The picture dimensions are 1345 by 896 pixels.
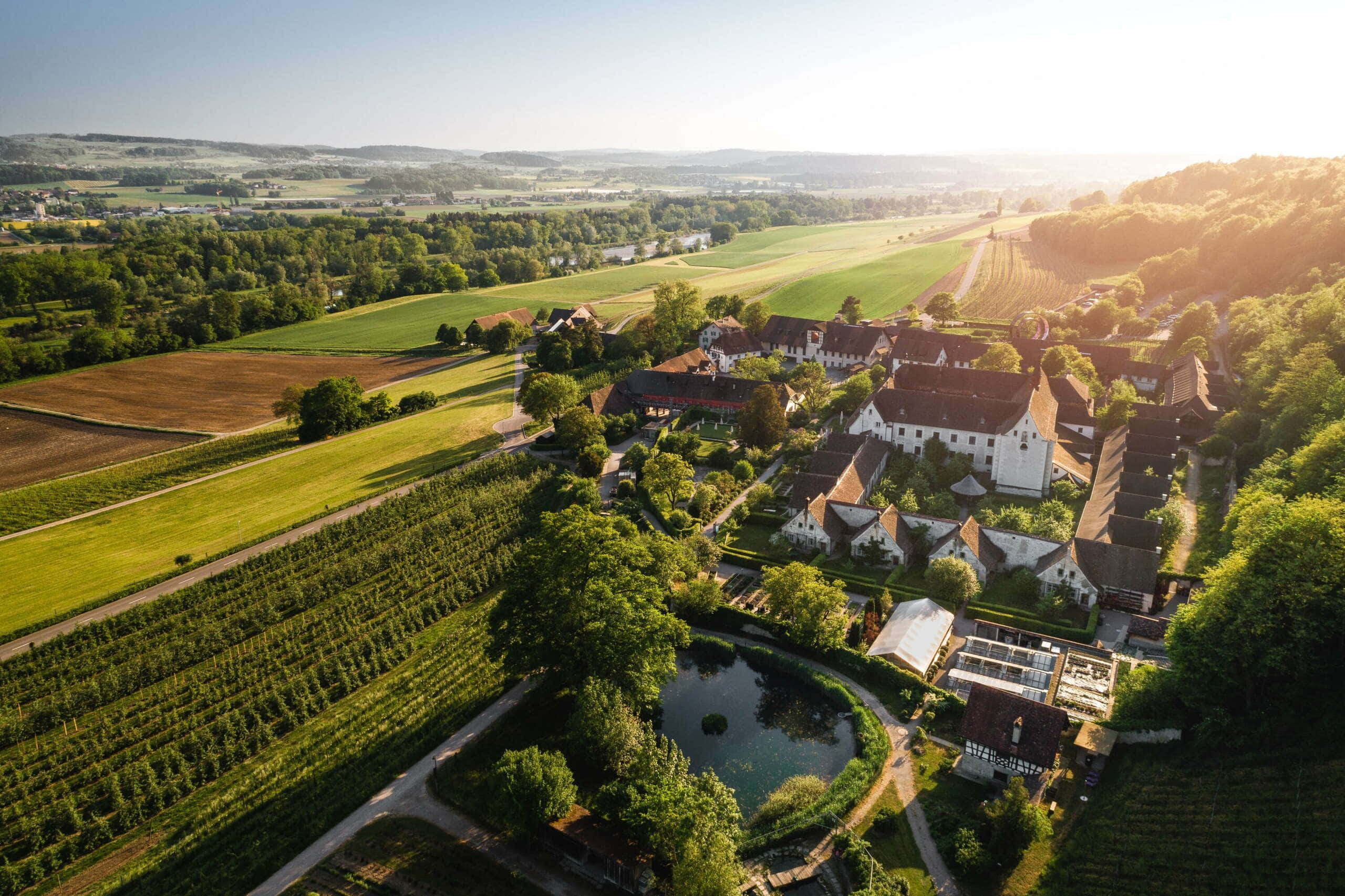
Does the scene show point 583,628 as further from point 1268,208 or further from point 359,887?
point 1268,208

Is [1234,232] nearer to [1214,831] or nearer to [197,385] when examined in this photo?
[1214,831]

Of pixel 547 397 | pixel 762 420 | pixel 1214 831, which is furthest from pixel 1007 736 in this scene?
pixel 547 397

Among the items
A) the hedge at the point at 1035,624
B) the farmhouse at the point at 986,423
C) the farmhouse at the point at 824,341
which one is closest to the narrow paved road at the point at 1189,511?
the farmhouse at the point at 986,423

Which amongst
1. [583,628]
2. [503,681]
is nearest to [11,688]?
[503,681]

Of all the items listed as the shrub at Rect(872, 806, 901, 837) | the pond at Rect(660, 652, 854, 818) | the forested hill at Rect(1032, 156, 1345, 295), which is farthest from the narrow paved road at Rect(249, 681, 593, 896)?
the forested hill at Rect(1032, 156, 1345, 295)

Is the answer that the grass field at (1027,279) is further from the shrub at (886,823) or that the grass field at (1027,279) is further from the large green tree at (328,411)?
the shrub at (886,823)

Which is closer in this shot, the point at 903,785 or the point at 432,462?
the point at 903,785
